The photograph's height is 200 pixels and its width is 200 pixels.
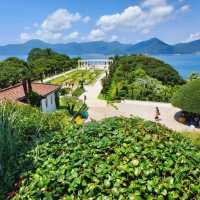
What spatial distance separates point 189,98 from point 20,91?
57.5ft

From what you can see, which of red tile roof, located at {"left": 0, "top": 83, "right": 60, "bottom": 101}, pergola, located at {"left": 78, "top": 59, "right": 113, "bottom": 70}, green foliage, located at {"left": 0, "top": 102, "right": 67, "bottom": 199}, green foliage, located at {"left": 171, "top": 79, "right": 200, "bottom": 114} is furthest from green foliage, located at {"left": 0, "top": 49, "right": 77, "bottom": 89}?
green foliage, located at {"left": 0, "top": 102, "right": 67, "bottom": 199}

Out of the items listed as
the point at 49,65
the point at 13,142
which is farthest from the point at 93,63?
the point at 13,142

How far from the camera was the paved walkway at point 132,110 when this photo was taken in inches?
1498

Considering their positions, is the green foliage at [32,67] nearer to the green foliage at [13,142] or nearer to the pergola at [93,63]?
the pergola at [93,63]

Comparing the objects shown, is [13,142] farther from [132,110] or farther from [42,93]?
[132,110]

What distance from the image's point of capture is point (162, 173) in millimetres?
5730

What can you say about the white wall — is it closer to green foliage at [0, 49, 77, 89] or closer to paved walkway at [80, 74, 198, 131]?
green foliage at [0, 49, 77, 89]

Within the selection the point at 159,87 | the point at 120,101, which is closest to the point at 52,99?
the point at 120,101

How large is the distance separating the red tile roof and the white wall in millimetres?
687

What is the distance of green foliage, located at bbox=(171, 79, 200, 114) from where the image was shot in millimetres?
34091

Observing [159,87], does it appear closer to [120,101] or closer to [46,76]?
[120,101]

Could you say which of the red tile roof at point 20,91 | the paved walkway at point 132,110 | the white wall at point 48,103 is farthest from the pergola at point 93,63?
the red tile roof at point 20,91

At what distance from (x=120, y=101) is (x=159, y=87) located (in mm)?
8362

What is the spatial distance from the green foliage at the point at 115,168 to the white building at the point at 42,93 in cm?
2611
